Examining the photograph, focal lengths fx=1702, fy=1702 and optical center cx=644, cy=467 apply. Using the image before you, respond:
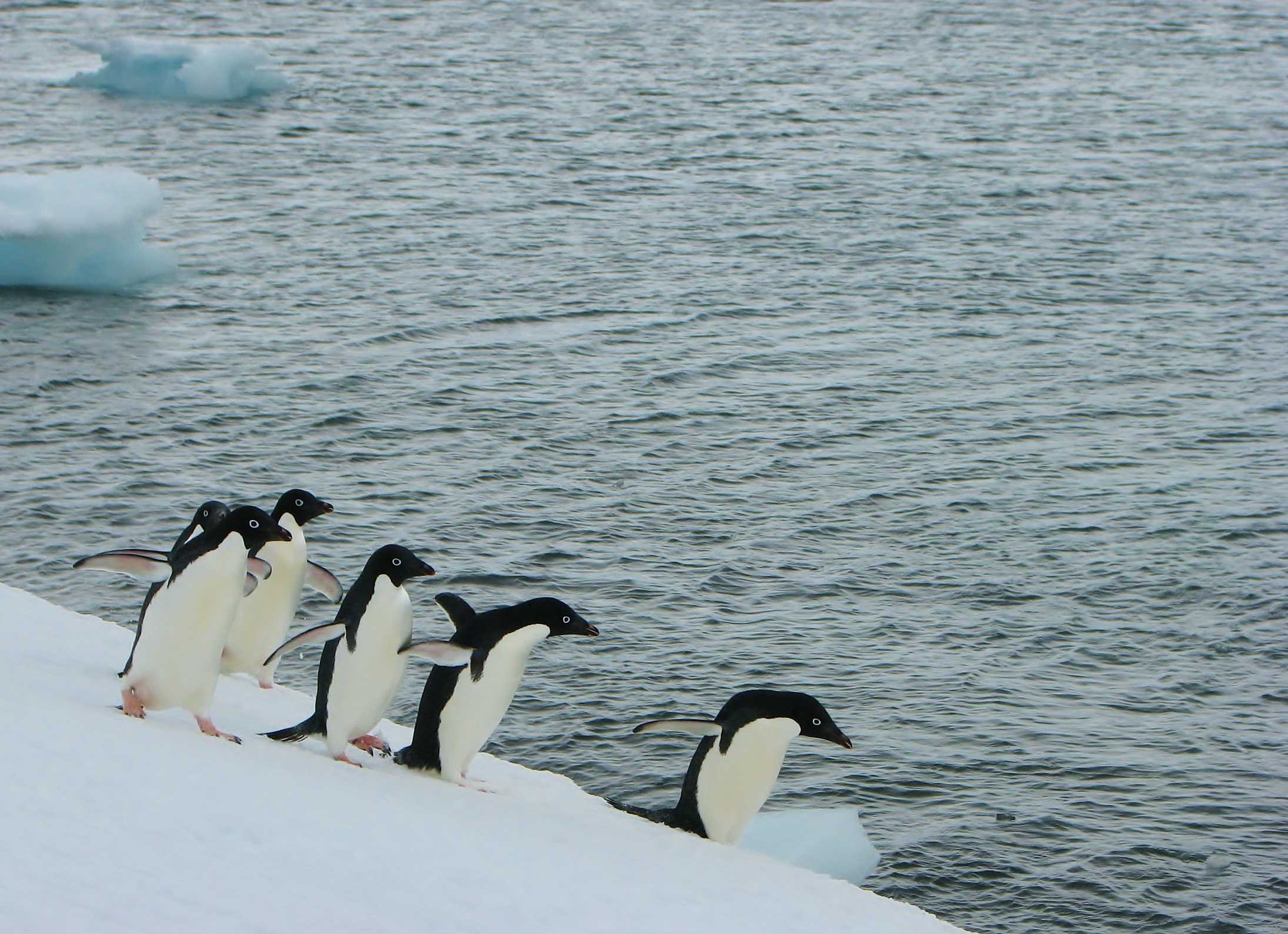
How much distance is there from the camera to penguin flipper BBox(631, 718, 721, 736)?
27.5 feet

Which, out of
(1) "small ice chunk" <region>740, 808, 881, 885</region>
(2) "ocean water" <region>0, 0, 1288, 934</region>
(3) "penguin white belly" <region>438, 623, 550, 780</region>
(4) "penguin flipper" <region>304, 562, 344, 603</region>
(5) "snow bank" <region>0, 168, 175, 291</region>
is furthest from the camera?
(5) "snow bank" <region>0, 168, 175, 291</region>

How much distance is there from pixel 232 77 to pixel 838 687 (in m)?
23.8

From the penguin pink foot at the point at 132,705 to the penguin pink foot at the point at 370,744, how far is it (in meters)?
1.18

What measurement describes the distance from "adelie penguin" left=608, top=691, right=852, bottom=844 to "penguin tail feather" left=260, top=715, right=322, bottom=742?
1740mm

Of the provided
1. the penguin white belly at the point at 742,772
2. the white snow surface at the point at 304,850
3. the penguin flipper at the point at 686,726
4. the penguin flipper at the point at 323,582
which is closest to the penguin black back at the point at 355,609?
the white snow surface at the point at 304,850

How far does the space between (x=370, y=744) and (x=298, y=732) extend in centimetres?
45

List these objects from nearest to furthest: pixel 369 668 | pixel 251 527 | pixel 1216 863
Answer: pixel 251 527, pixel 369 668, pixel 1216 863

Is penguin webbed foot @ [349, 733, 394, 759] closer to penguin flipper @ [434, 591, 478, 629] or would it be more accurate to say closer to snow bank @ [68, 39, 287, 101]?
penguin flipper @ [434, 591, 478, 629]

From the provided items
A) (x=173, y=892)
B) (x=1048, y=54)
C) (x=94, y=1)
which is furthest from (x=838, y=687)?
(x=94, y=1)

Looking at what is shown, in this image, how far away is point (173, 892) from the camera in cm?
533

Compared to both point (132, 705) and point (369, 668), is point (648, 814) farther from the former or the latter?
point (132, 705)

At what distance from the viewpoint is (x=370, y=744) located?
28.1 feet

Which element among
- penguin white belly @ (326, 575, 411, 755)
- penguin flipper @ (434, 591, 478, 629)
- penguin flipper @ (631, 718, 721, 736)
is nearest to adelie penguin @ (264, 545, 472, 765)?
penguin white belly @ (326, 575, 411, 755)

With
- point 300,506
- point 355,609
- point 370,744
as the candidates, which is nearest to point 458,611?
point 355,609
